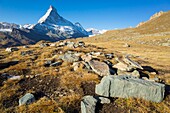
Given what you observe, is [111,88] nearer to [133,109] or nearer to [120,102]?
[120,102]

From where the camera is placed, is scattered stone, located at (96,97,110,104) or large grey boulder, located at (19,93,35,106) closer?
large grey boulder, located at (19,93,35,106)

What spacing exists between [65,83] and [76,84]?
0.98m

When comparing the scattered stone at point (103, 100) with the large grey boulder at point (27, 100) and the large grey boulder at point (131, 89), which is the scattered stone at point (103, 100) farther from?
the large grey boulder at point (27, 100)

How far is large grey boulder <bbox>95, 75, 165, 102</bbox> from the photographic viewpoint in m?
11.5

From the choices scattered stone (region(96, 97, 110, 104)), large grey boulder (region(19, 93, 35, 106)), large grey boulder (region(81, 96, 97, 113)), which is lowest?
scattered stone (region(96, 97, 110, 104))

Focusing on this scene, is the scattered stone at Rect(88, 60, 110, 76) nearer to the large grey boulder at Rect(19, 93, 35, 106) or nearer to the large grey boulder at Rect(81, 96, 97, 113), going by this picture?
the large grey boulder at Rect(81, 96, 97, 113)

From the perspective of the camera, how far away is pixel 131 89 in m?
11.8

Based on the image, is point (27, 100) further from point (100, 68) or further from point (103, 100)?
point (100, 68)

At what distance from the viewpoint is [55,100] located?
450 inches

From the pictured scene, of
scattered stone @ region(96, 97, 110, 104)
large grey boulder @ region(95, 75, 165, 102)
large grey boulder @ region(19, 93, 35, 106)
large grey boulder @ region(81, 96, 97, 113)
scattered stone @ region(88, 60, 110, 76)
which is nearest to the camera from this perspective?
large grey boulder @ region(81, 96, 97, 113)

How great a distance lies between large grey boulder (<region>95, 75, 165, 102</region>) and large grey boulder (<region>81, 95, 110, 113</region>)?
73 centimetres

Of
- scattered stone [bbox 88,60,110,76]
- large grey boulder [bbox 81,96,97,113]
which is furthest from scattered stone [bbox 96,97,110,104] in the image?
scattered stone [bbox 88,60,110,76]

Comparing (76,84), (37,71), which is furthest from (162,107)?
(37,71)

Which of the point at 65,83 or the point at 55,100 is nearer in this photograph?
the point at 55,100
